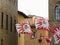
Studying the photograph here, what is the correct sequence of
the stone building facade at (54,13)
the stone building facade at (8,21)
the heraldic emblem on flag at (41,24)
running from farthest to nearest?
the stone building facade at (54,13) → the stone building facade at (8,21) → the heraldic emblem on flag at (41,24)

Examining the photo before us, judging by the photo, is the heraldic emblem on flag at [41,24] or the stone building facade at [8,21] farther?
the stone building facade at [8,21]

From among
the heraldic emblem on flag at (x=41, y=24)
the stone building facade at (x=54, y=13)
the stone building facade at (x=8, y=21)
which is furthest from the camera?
the stone building facade at (x=54, y=13)

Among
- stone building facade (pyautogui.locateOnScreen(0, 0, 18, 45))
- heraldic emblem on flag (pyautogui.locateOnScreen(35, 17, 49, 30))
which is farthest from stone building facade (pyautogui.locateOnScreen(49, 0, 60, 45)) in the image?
heraldic emblem on flag (pyautogui.locateOnScreen(35, 17, 49, 30))

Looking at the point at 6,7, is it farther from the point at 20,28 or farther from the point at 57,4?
the point at 57,4

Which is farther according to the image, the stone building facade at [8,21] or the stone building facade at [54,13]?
the stone building facade at [54,13]

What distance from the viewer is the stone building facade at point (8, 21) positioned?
59.3 m

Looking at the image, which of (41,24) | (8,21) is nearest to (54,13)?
(8,21)

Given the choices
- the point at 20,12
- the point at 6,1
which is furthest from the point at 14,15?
the point at 6,1

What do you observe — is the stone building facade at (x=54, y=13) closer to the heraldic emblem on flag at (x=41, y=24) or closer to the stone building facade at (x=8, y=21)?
the stone building facade at (x=8, y=21)

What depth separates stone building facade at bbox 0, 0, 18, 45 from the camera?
59.3 m

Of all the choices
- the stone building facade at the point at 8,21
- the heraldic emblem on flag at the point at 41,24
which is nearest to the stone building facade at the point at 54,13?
the stone building facade at the point at 8,21

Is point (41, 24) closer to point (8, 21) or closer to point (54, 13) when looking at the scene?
→ point (8, 21)

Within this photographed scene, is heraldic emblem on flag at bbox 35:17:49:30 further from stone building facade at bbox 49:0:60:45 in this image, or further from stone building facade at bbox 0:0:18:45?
stone building facade at bbox 49:0:60:45

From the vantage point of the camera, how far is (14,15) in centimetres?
7019
